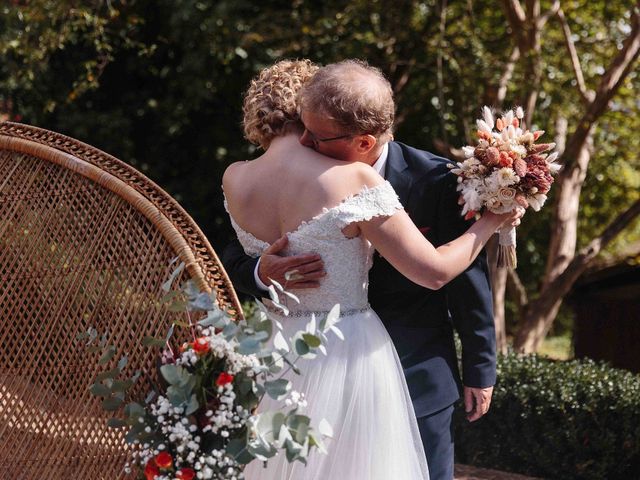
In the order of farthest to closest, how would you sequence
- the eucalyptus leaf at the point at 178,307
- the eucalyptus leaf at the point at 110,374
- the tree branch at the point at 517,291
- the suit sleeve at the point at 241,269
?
the tree branch at the point at 517,291, the suit sleeve at the point at 241,269, the eucalyptus leaf at the point at 110,374, the eucalyptus leaf at the point at 178,307

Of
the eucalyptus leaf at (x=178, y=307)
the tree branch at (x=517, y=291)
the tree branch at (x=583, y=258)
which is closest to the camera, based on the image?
the eucalyptus leaf at (x=178, y=307)

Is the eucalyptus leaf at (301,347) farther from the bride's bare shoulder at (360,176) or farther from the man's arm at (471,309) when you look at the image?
the man's arm at (471,309)

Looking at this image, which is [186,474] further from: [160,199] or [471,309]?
[471,309]

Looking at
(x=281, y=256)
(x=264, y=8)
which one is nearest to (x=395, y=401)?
(x=281, y=256)

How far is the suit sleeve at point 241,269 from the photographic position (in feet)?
8.54

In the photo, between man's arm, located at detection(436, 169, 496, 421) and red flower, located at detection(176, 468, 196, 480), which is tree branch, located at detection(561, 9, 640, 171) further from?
red flower, located at detection(176, 468, 196, 480)

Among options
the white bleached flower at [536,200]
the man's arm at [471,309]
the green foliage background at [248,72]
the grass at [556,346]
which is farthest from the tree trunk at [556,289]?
the grass at [556,346]

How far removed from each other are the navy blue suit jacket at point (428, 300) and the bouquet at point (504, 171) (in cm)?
A: 8

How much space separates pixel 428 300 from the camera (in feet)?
8.79

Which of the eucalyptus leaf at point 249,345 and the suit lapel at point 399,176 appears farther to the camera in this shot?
the suit lapel at point 399,176

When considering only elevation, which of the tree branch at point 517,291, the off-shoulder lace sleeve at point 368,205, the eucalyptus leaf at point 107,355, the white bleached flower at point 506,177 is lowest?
the tree branch at point 517,291

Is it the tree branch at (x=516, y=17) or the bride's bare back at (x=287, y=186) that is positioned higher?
the tree branch at (x=516, y=17)

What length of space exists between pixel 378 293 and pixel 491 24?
6.09 metres

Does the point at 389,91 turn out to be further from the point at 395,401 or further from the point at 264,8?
the point at 264,8
